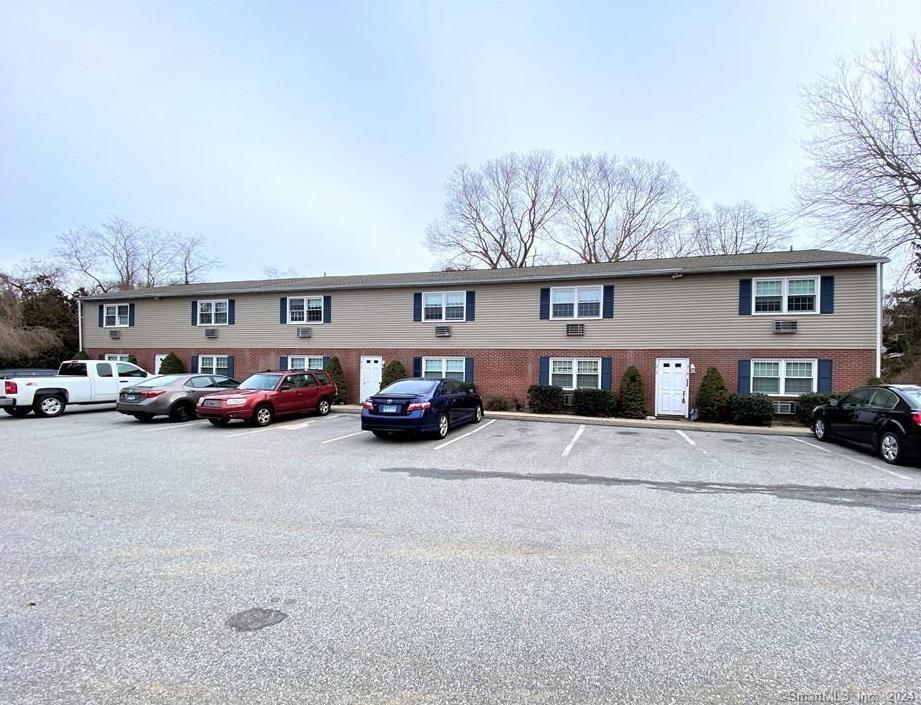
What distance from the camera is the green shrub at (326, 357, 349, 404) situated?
65.1ft

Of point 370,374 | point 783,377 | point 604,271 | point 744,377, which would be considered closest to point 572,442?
point 744,377

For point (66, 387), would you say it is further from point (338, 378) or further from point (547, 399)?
point (547, 399)

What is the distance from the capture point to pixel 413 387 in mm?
11602

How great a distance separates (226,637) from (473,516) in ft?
9.81

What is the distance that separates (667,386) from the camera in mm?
16828

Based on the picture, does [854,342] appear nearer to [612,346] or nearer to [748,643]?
[612,346]

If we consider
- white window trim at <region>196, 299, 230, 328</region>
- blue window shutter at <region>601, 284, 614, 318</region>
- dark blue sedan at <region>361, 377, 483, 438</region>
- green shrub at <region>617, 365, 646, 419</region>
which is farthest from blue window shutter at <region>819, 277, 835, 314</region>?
white window trim at <region>196, 299, 230, 328</region>

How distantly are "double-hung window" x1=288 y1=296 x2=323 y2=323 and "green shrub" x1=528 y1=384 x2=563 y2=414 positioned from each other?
10.0 metres

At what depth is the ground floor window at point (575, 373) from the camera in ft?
58.4

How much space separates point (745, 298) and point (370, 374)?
14089 mm

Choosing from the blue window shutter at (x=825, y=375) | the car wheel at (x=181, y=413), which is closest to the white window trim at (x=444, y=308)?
the car wheel at (x=181, y=413)

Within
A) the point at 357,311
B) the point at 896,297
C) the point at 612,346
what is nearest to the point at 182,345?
the point at 357,311

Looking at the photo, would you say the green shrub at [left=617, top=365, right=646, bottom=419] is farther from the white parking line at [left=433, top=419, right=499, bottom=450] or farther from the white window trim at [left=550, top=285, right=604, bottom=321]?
the white parking line at [left=433, top=419, right=499, bottom=450]

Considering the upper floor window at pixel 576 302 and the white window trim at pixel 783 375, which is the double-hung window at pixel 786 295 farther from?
the upper floor window at pixel 576 302
